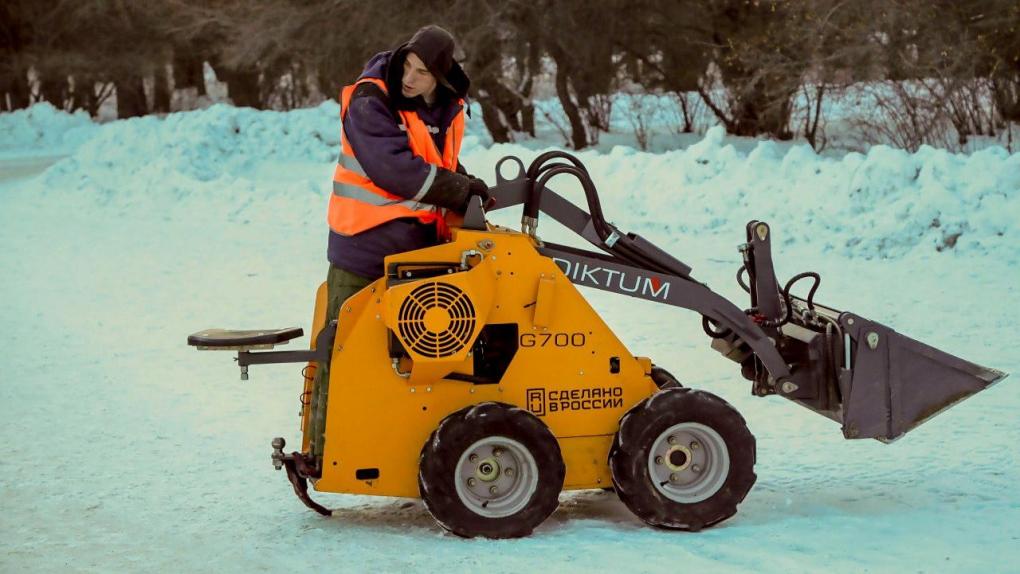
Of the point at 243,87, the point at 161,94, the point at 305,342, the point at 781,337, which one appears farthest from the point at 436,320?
the point at 161,94

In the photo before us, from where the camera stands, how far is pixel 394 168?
493cm

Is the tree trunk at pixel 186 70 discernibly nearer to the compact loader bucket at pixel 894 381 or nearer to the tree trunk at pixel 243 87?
the tree trunk at pixel 243 87

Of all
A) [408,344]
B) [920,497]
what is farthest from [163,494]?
[920,497]

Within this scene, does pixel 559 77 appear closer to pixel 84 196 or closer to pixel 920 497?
pixel 84 196

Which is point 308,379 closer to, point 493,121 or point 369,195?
point 369,195

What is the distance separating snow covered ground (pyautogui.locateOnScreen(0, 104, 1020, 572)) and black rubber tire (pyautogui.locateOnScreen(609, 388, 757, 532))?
0.28ft

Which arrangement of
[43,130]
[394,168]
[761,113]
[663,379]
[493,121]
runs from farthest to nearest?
[43,130], [493,121], [761,113], [663,379], [394,168]

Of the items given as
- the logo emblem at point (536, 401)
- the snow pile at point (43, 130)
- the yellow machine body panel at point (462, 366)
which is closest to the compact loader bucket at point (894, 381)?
the yellow machine body panel at point (462, 366)

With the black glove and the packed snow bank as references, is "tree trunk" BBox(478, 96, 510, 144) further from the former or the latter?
the black glove

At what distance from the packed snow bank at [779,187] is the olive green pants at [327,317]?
6333mm

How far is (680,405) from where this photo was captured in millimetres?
4887

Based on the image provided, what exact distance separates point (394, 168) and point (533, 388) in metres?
0.94

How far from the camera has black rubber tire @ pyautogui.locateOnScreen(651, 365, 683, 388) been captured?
5203 millimetres

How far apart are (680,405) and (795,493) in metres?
0.91
